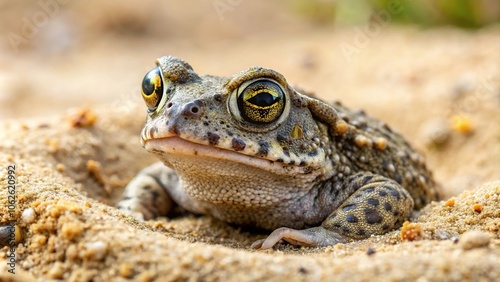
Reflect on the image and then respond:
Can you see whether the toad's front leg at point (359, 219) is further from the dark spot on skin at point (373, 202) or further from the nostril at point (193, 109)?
the nostril at point (193, 109)

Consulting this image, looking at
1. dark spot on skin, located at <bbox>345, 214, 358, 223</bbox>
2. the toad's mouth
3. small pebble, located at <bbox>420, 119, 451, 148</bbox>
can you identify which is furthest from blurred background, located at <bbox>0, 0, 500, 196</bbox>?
the toad's mouth

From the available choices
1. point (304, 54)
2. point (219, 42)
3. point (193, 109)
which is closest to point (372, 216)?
point (193, 109)

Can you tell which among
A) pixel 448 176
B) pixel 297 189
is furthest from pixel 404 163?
pixel 448 176

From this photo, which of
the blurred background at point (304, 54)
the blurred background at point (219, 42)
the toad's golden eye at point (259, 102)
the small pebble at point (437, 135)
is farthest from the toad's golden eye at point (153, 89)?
the small pebble at point (437, 135)

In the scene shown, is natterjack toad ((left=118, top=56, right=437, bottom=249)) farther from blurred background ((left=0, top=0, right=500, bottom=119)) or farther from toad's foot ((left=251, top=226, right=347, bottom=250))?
blurred background ((left=0, top=0, right=500, bottom=119))

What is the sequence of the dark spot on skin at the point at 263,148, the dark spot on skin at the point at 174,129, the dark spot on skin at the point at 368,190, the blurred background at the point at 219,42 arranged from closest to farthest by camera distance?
the dark spot on skin at the point at 174,129, the dark spot on skin at the point at 263,148, the dark spot on skin at the point at 368,190, the blurred background at the point at 219,42
